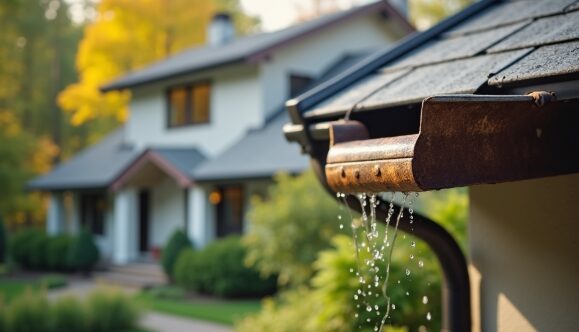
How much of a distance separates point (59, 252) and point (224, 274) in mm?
8195

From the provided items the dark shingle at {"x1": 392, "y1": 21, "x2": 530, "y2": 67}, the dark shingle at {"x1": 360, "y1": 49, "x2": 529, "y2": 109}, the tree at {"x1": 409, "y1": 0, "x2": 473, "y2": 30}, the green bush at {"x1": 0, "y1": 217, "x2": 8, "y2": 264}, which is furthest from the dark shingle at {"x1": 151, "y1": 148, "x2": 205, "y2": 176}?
the dark shingle at {"x1": 360, "y1": 49, "x2": 529, "y2": 109}

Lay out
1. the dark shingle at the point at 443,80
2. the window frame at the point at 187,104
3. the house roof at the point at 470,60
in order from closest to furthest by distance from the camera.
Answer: the house roof at the point at 470,60, the dark shingle at the point at 443,80, the window frame at the point at 187,104

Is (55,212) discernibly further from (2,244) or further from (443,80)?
(443,80)

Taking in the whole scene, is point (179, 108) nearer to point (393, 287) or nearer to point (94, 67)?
point (94, 67)

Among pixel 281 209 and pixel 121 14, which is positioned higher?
pixel 121 14

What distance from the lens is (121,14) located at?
2684 cm

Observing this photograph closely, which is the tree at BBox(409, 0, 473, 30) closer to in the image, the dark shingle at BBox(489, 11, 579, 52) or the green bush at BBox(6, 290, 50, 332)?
the green bush at BBox(6, 290, 50, 332)

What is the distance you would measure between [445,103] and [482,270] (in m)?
1.45

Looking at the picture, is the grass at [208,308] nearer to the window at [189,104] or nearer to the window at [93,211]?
the window at [189,104]

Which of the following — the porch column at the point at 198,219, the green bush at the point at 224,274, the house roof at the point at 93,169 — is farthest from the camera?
the house roof at the point at 93,169

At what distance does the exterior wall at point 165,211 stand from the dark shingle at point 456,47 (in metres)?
17.6

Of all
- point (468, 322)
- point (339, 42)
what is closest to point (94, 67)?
point (339, 42)

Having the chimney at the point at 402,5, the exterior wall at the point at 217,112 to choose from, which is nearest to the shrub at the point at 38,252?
the exterior wall at the point at 217,112

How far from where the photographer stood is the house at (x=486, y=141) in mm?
2170
